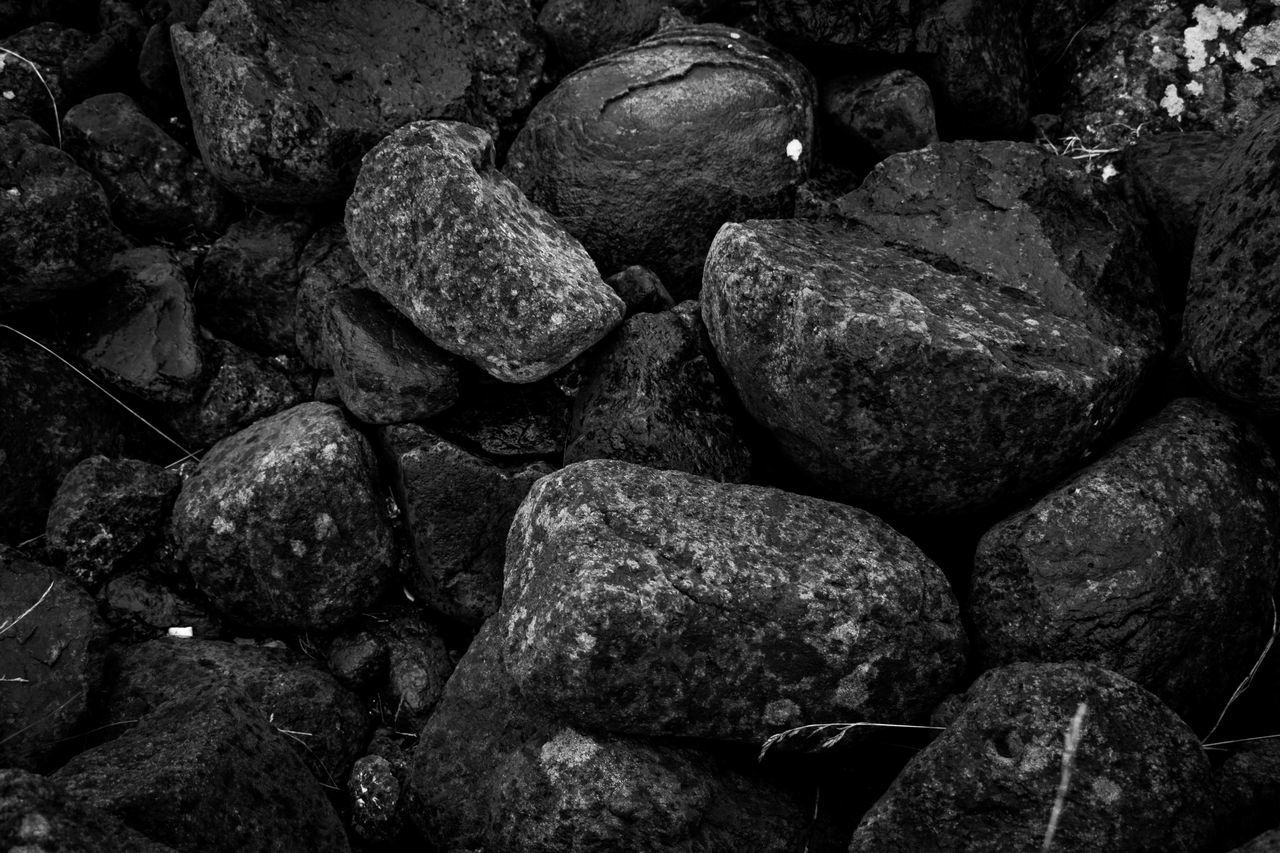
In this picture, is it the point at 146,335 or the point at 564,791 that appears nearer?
the point at 564,791

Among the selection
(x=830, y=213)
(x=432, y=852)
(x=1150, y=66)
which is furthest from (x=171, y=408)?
(x=1150, y=66)

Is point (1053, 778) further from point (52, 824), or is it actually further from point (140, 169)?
point (140, 169)

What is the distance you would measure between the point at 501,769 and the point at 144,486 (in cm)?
184

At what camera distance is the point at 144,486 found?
3.87 m

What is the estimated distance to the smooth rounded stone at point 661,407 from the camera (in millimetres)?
3562

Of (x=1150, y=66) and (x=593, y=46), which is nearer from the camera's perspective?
(x=1150, y=66)

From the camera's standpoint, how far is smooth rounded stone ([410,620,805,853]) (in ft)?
9.40

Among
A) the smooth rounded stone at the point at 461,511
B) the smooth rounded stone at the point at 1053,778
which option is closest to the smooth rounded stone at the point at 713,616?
the smooth rounded stone at the point at 1053,778

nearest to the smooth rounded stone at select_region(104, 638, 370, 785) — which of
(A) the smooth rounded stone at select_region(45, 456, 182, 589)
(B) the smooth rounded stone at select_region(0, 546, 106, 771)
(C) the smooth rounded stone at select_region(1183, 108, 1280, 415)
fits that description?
(B) the smooth rounded stone at select_region(0, 546, 106, 771)

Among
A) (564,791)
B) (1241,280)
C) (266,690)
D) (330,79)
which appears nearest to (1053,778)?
(564,791)

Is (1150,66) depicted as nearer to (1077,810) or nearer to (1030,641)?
(1030,641)

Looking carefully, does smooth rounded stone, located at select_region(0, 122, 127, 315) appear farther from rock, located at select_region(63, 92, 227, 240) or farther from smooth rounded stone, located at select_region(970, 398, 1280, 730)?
smooth rounded stone, located at select_region(970, 398, 1280, 730)

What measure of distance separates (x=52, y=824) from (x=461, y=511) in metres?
1.73

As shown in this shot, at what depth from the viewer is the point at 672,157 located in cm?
409
